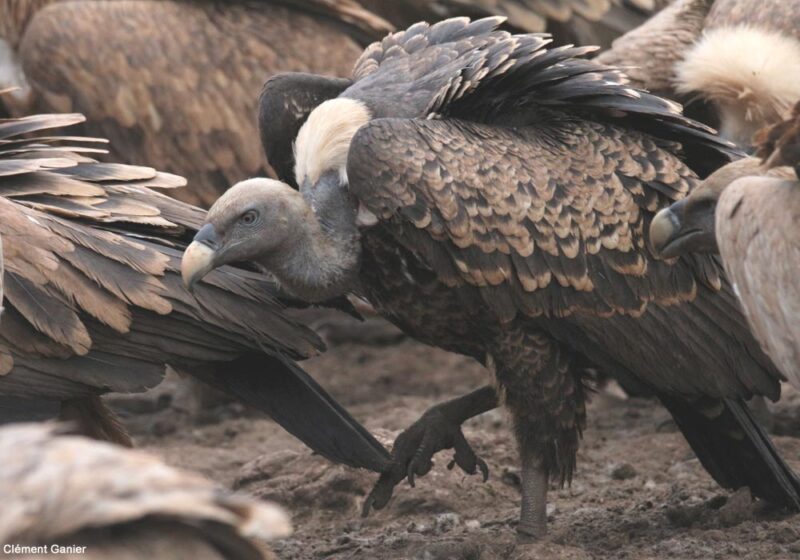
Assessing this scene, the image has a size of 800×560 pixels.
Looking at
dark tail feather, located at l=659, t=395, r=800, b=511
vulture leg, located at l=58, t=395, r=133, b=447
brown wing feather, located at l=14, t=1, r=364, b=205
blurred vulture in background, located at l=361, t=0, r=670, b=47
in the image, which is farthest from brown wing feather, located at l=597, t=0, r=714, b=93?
vulture leg, located at l=58, t=395, r=133, b=447

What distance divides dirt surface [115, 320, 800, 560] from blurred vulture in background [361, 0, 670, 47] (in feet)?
6.34

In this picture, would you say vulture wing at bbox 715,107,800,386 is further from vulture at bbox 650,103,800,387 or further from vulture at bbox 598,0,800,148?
vulture at bbox 598,0,800,148

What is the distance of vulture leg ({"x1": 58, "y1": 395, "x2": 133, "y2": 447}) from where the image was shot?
6.02 metres

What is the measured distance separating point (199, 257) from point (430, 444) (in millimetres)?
1140

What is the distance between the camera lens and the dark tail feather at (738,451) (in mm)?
5883

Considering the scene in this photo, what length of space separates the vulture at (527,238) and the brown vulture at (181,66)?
101 inches

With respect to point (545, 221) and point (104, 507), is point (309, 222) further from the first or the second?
point (104, 507)

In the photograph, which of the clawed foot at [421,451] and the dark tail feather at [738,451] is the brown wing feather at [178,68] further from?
the dark tail feather at [738,451]

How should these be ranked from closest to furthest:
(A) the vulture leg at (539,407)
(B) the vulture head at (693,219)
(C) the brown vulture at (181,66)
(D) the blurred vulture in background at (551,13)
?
(B) the vulture head at (693,219) < (A) the vulture leg at (539,407) < (C) the brown vulture at (181,66) < (D) the blurred vulture in background at (551,13)

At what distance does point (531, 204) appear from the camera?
213 inches

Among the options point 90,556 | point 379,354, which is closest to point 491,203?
point 90,556

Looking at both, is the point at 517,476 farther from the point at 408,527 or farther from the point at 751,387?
the point at 751,387

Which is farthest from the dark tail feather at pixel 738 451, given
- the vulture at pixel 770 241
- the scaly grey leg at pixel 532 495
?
the vulture at pixel 770 241

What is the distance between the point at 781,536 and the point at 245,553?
2422mm
